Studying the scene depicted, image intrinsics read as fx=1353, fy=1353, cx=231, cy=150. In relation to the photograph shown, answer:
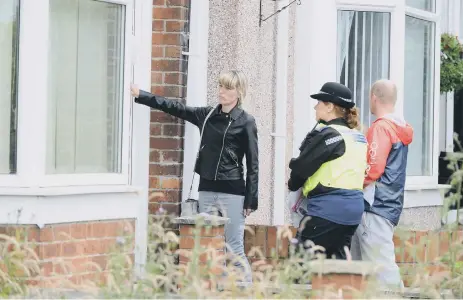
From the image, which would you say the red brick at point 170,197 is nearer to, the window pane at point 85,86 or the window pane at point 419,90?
the window pane at point 85,86

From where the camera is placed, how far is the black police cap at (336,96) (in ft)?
27.2

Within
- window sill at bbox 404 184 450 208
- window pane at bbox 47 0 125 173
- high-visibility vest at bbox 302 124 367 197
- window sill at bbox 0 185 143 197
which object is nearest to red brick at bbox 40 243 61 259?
window sill at bbox 0 185 143 197

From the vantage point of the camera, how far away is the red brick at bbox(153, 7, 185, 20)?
938cm

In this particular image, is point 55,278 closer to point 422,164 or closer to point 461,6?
point 422,164

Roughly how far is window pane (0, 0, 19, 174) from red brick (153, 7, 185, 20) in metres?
1.34

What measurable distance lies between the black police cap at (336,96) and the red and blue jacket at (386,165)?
1.25 feet

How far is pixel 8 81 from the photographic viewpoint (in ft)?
27.4

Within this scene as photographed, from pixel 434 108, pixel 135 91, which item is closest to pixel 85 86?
pixel 135 91

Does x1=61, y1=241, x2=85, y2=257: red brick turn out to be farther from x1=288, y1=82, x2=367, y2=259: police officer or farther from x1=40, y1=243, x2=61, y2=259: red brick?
x1=288, y1=82, x2=367, y2=259: police officer

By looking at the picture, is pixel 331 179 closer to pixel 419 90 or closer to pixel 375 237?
pixel 375 237

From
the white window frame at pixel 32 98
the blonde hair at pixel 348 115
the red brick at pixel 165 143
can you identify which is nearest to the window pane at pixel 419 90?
the red brick at pixel 165 143

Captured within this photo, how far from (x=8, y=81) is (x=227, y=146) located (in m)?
1.54

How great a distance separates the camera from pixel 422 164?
12125 millimetres

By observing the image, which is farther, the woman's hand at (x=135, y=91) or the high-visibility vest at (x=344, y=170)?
the woman's hand at (x=135, y=91)
